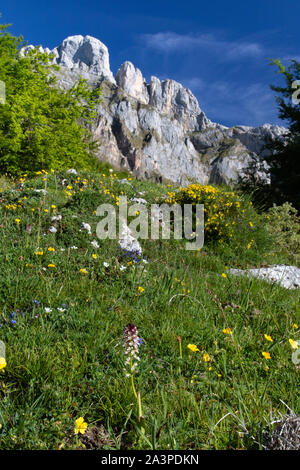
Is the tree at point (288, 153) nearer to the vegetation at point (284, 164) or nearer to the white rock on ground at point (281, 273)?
the vegetation at point (284, 164)

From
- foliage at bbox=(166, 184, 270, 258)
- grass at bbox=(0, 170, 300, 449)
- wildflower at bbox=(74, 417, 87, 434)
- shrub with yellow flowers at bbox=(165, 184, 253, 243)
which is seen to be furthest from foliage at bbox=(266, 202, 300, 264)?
wildflower at bbox=(74, 417, 87, 434)

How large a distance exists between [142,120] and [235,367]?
200775mm

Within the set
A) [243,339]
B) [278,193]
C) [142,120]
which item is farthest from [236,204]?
[142,120]

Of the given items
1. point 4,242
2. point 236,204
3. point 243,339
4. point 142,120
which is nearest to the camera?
point 243,339

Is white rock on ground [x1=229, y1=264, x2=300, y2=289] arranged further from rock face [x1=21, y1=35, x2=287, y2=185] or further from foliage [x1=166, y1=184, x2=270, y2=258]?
rock face [x1=21, y1=35, x2=287, y2=185]

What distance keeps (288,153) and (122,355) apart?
38.1ft

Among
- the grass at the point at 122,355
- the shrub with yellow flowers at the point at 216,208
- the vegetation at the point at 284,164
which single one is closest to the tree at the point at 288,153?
the vegetation at the point at 284,164

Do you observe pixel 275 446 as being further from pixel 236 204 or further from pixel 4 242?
pixel 236 204

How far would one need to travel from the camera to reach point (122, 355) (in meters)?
2.42

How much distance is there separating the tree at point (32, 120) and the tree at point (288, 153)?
954cm

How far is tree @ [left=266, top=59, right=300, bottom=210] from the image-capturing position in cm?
1115

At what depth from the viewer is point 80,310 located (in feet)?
10.1

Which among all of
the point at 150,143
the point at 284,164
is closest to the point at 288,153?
the point at 284,164

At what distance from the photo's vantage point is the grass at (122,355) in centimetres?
183
